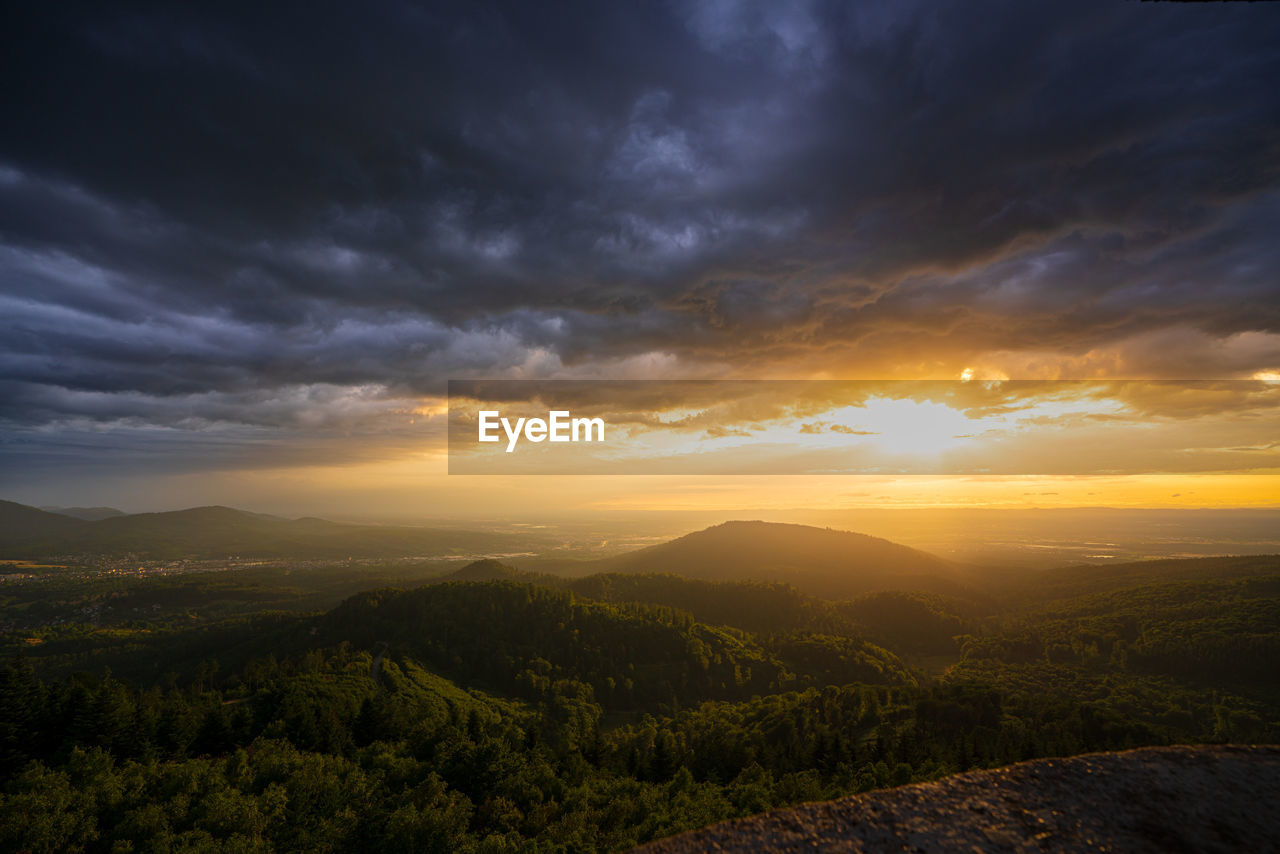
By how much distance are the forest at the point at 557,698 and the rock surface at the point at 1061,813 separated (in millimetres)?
14386

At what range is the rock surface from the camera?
694cm

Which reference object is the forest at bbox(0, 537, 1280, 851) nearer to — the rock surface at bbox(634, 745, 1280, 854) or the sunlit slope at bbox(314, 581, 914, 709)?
the sunlit slope at bbox(314, 581, 914, 709)

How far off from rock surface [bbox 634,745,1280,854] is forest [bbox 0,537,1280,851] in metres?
14.4

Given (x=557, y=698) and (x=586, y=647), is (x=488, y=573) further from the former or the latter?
(x=557, y=698)

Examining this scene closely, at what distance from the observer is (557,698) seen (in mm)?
75250

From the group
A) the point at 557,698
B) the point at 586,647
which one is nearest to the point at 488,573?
the point at 586,647

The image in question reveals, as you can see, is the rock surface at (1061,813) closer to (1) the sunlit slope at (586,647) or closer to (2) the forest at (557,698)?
(2) the forest at (557,698)

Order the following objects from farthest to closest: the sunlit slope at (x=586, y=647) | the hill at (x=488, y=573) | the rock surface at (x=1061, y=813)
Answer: the hill at (x=488, y=573), the sunlit slope at (x=586, y=647), the rock surface at (x=1061, y=813)

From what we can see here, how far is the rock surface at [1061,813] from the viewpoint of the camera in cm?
694

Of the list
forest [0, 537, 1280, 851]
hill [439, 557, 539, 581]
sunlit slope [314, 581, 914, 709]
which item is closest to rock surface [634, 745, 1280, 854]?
forest [0, 537, 1280, 851]

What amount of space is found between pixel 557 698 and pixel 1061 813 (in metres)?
79.3

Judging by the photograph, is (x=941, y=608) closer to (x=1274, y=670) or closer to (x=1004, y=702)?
(x=1274, y=670)

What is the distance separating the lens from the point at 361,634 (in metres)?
88.9

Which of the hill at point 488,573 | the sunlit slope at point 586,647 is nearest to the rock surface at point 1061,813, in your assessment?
the sunlit slope at point 586,647
